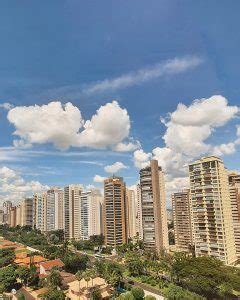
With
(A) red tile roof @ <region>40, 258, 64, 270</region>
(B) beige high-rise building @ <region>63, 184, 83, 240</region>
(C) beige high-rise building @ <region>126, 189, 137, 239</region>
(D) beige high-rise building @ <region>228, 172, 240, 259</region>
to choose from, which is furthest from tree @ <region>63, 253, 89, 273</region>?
(B) beige high-rise building @ <region>63, 184, 83, 240</region>

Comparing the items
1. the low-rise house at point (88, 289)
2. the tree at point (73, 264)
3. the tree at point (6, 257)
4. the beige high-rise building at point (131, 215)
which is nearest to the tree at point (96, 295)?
the low-rise house at point (88, 289)

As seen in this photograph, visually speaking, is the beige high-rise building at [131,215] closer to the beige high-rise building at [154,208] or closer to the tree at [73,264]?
the beige high-rise building at [154,208]

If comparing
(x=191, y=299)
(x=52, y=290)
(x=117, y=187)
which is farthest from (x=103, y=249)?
(x=191, y=299)

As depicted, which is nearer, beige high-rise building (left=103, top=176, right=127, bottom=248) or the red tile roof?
the red tile roof

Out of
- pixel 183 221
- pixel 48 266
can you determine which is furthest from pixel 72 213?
pixel 48 266

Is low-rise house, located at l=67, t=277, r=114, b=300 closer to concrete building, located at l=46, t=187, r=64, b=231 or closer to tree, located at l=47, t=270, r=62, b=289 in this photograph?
tree, located at l=47, t=270, r=62, b=289

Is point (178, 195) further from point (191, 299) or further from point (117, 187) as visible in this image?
point (191, 299)
